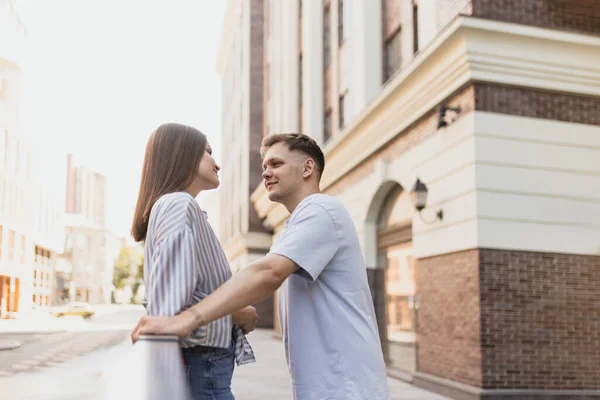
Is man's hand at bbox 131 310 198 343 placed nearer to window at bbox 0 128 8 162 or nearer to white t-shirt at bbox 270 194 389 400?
white t-shirt at bbox 270 194 389 400

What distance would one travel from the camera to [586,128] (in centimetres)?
947

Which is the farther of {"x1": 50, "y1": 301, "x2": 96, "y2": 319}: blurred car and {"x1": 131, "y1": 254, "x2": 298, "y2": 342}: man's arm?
{"x1": 50, "y1": 301, "x2": 96, "y2": 319}: blurred car

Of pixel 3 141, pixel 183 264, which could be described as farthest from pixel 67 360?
pixel 3 141

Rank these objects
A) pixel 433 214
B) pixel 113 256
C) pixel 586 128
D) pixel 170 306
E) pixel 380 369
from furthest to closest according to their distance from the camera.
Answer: pixel 113 256 → pixel 433 214 → pixel 586 128 → pixel 380 369 → pixel 170 306

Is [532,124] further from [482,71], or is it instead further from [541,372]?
[541,372]

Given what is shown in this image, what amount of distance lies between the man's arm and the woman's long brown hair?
0.42 m

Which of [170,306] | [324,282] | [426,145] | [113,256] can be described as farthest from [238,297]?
[113,256]

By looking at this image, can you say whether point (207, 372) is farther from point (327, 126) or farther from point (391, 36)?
point (327, 126)

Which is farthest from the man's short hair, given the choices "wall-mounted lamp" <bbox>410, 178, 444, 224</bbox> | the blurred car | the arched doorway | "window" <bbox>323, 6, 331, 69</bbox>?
"window" <bbox>323, 6, 331, 69</bbox>

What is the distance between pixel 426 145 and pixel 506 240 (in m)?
2.28

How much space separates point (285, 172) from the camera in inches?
96.6

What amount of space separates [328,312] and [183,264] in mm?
532

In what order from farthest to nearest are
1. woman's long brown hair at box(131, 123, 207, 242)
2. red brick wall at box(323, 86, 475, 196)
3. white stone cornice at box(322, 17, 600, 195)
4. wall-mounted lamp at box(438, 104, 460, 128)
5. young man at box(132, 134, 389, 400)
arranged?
wall-mounted lamp at box(438, 104, 460, 128)
red brick wall at box(323, 86, 475, 196)
white stone cornice at box(322, 17, 600, 195)
woman's long brown hair at box(131, 123, 207, 242)
young man at box(132, 134, 389, 400)

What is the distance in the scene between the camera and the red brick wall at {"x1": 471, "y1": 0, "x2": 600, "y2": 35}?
9336 millimetres
